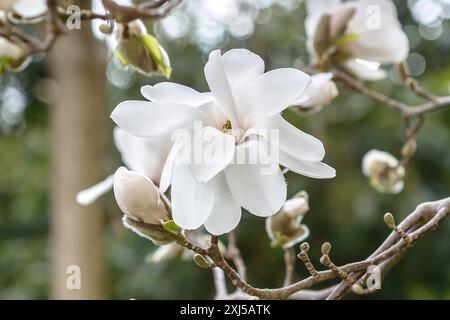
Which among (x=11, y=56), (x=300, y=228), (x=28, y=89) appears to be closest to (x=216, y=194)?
(x=300, y=228)

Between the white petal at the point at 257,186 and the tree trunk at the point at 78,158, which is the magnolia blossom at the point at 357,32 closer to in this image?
the white petal at the point at 257,186

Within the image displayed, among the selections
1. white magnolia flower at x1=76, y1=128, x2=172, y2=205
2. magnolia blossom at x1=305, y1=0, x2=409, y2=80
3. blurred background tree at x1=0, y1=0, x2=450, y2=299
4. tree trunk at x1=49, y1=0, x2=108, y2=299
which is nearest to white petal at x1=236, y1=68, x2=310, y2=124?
white magnolia flower at x1=76, y1=128, x2=172, y2=205

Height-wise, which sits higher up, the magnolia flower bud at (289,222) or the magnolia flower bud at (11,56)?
the magnolia flower bud at (11,56)

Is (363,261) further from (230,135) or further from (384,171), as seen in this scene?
(384,171)

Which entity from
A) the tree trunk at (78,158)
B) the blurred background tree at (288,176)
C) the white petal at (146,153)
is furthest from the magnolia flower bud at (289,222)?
the tree trunk at (78,158)

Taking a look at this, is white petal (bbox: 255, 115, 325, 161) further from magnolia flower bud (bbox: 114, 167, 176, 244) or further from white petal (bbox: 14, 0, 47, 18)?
white petal (bbox: 14, 0, 47, 18)

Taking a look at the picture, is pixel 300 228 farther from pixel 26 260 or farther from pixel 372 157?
pixel 26 260

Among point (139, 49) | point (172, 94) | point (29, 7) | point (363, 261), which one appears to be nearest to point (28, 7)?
point (29, 7)
